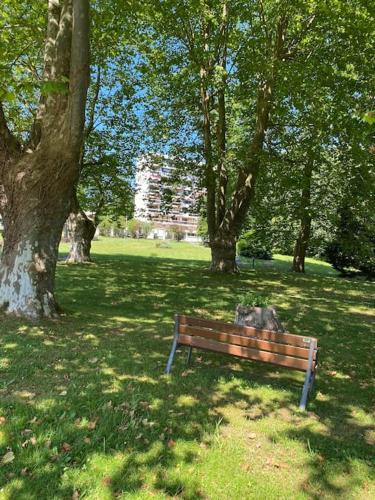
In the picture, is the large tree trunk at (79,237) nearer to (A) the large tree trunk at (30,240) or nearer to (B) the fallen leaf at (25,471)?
(A) the large tree trunk at (30,240)

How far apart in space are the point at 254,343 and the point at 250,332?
23cm

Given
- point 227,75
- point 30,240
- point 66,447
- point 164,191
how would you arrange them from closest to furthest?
point 66,447
point 30,240
point 227,75
point 164,191

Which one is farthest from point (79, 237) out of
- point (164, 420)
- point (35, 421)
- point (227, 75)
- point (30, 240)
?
point (164, 420)

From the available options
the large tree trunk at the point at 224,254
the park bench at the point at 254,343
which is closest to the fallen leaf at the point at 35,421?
the park bench at the point at 254,343

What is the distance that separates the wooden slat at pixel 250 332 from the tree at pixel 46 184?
357 centimetres

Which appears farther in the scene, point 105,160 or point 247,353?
point 105,160

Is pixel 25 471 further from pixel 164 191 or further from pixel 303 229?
pixel 303 229

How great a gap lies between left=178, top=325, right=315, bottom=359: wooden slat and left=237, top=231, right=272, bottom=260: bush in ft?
78.2

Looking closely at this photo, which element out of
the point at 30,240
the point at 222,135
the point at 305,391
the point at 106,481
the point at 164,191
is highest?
the point at 222,135

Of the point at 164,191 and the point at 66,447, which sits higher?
the point at 164,191

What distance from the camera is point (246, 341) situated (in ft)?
18.4

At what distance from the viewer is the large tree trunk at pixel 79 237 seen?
21.0m

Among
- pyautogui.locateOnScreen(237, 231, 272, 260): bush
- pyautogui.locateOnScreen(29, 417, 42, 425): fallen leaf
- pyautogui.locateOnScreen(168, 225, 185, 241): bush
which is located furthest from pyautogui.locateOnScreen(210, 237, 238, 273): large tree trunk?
pyautogui.locateOnScreen(168, 225, 185, 241): bush

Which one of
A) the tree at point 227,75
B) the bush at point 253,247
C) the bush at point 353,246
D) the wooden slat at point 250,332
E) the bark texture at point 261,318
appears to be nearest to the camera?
the wooden slat at point 250,332
